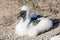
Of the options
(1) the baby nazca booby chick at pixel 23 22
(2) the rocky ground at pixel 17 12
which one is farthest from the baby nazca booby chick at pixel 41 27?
(1) the baby nazca booby chick at pixel 23 22

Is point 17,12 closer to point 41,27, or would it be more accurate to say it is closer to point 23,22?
point 23,22

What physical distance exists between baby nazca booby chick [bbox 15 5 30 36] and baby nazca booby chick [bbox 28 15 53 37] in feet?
0.80

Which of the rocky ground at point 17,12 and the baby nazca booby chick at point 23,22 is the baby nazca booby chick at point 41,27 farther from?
the baby nazca booby chick at point 23,22

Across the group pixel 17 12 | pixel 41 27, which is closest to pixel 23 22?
pixel 41 27

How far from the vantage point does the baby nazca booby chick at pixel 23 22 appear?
1067 cm

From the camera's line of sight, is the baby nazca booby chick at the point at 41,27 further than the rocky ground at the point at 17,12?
No

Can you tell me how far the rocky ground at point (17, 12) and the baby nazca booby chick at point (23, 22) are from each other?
0.17 m

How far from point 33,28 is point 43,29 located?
0.30 meters

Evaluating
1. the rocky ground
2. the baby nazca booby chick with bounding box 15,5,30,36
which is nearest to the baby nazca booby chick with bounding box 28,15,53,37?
the rocky ground

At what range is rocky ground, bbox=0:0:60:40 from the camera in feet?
34.7

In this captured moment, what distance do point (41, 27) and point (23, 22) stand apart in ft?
2.15

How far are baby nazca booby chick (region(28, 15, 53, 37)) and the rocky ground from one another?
13 cm

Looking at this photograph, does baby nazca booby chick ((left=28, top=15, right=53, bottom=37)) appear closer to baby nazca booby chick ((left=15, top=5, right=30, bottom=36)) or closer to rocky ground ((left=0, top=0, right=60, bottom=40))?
rocky ground ((left=0, top=0, right=60, bottom=40))

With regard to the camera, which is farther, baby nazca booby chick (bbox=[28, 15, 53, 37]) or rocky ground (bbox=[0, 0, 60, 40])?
rocky ground (bbox=[0, 0, 60, 40])
